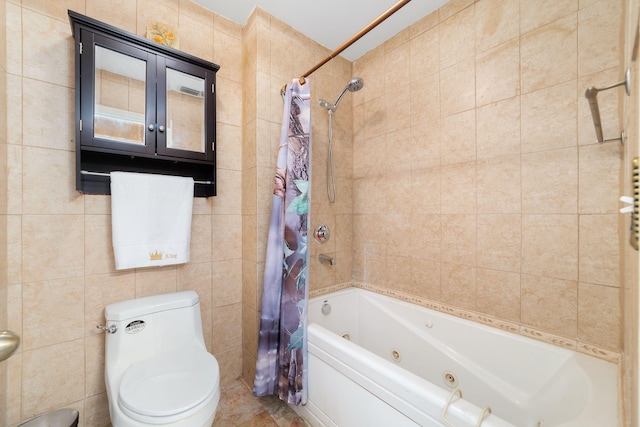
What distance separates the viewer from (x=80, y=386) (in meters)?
1.28

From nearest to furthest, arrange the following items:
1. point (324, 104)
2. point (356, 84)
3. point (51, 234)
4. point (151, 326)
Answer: point (51, 234), point (151, 326), point (356, 84), point (324, 104)

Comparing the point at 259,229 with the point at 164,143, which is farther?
the point at 259,229

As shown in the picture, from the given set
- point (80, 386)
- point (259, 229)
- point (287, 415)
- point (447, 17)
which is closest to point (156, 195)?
point (259, 229)

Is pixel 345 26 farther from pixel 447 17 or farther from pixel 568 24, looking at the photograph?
pixel 568 24

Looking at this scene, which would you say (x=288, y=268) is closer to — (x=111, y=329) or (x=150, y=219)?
(x=150, y=219)

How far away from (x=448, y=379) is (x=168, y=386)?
4.72 ft

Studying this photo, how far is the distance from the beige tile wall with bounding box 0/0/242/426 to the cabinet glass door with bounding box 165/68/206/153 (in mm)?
366

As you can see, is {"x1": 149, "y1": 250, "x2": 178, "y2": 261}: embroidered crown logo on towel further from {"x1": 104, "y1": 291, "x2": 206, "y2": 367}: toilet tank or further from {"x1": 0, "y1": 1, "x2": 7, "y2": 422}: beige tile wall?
{"x1": 0, "y1": 1, "x2": 7, "y2": 422}: beige tile wall

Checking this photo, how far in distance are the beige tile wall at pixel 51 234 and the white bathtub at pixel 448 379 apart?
114 cm

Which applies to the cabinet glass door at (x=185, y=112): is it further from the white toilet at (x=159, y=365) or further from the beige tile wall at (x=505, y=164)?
the beige tile wall at (x=505, y=164)

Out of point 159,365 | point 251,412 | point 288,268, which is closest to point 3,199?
point 159,365

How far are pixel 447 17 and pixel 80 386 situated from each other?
2.96m

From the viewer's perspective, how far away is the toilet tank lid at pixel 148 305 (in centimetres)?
125

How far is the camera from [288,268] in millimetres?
1482
